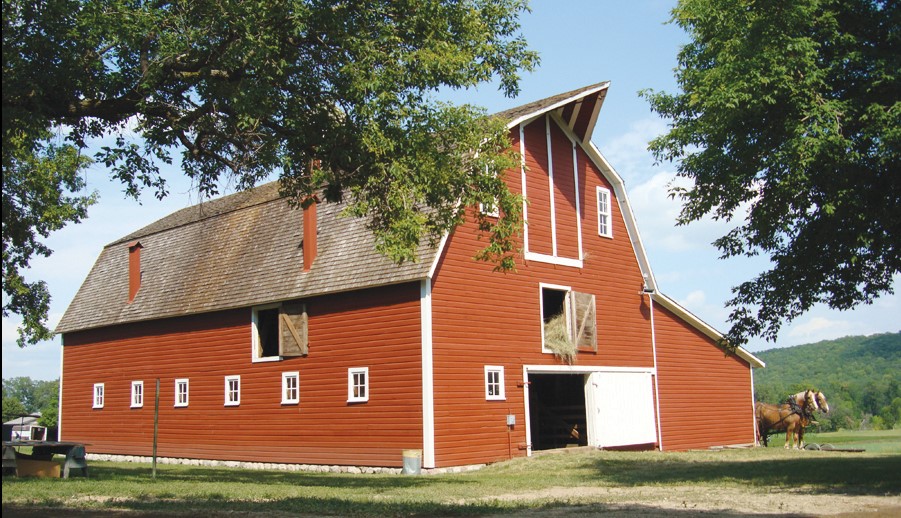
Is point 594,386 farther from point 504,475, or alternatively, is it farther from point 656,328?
point 504,475

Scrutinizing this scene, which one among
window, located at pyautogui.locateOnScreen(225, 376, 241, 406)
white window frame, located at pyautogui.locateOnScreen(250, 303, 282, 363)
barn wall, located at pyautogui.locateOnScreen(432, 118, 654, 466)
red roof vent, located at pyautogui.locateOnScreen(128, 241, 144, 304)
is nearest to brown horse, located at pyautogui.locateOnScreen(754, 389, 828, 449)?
barn wall, located at pyautogui.locateOnScreen(432, 118, 654, 466)

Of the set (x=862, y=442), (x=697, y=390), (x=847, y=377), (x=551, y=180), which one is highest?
(x=551, y=180)

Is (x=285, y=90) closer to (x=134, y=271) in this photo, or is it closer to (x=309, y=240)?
(x=309, y=240)

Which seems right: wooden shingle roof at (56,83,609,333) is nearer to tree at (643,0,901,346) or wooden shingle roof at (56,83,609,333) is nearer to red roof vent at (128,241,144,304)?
red roof vent at (128,241,144,304)

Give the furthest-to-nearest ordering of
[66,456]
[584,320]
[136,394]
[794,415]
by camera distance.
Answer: [136,394]
[794,415]
[584,320]
[66,456]

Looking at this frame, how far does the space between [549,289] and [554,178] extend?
3.23 metres

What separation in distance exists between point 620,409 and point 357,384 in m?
8.30

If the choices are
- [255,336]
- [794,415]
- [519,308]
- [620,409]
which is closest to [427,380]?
[519,308]

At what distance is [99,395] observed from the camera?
32781 mm

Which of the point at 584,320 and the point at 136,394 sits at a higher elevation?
the point at 584,320

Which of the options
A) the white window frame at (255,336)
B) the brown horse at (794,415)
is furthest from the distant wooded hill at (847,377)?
the white window frame at (255,336)

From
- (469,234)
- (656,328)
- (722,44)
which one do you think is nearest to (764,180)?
(722,44)

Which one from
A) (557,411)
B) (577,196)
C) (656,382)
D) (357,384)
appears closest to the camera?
(357,384)

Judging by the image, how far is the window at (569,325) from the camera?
25312 millimetres
